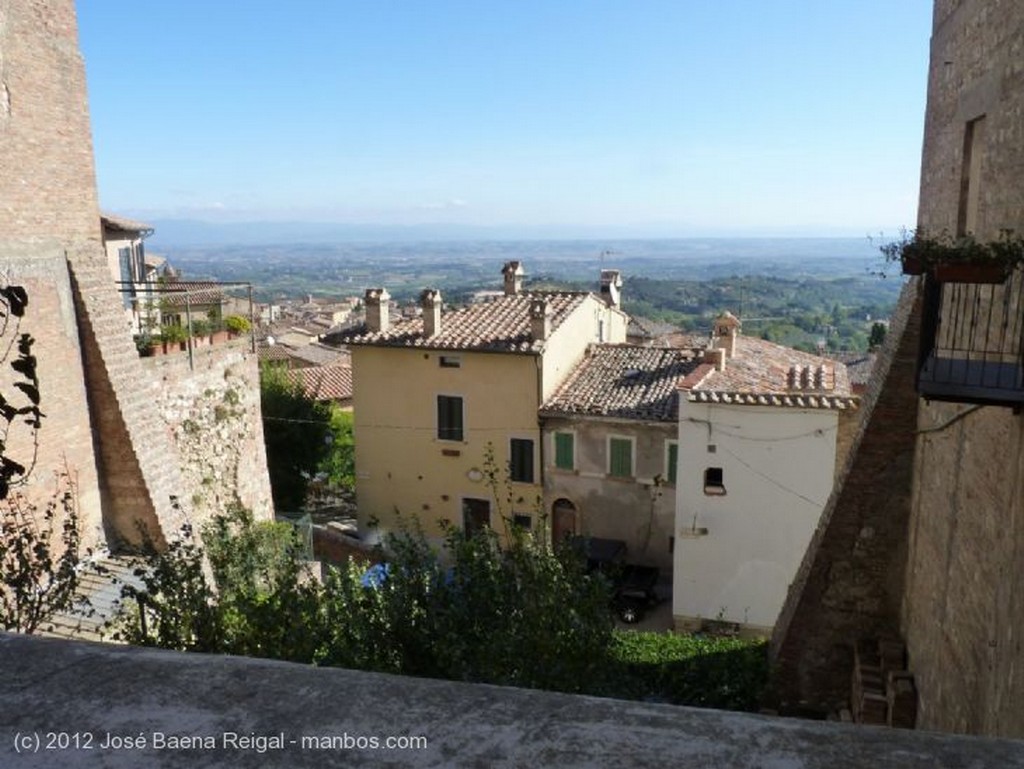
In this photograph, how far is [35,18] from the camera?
1058 cm

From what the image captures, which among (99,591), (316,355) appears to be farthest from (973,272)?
(316,355)

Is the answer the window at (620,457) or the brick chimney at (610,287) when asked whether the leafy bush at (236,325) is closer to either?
the window at (620,457)

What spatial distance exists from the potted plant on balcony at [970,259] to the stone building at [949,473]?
0.11 meters

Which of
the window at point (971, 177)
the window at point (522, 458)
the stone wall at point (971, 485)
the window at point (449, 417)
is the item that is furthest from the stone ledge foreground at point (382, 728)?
the window at point (449, 417)

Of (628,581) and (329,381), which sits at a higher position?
(329,381)

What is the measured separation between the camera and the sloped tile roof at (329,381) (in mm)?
33000

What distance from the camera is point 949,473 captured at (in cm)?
703

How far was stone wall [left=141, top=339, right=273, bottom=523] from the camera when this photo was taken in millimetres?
13328

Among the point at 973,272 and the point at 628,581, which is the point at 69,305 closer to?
the point at 973,272

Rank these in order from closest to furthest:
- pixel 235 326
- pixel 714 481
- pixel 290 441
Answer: pixel 235 326, pixel 714 481, pixel 290 441

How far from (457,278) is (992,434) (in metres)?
162

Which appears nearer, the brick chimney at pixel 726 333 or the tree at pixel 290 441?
the brick chimney at pixel 726 333

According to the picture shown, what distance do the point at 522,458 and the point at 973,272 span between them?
17.1 metres

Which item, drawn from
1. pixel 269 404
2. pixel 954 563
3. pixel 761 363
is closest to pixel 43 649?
pixel 954 563
